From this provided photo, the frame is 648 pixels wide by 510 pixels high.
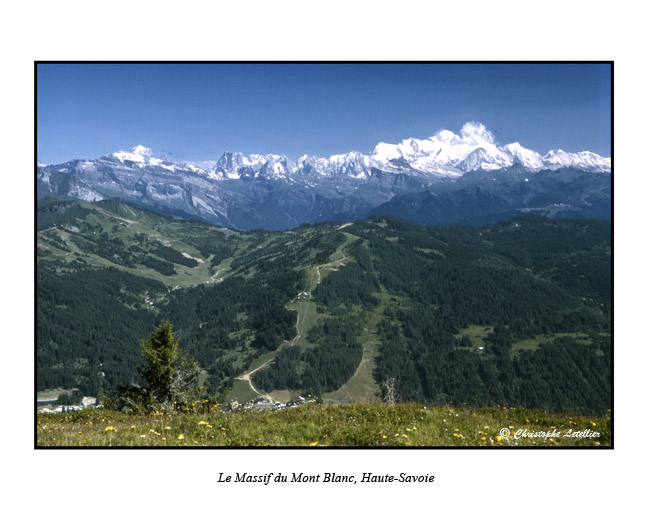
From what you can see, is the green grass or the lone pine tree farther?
the lone pine tree

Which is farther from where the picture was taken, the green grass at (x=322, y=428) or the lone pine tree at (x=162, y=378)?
the lone pine tree at (x=162, y=378)

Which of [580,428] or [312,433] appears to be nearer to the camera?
[312,433]

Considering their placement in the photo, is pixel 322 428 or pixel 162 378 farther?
pixel 162 378

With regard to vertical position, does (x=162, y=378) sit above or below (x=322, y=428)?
below

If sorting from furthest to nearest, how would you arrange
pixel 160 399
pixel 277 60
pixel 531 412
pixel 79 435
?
pixel 160 399 < pixel 277 60 < pixel 531 412 < pixel 79 435
